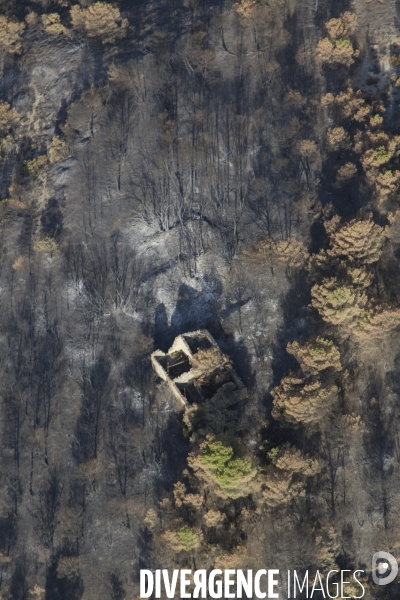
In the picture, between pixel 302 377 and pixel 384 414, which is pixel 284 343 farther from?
pixel 384 414

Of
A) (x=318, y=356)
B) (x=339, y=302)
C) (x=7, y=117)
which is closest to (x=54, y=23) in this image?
(x=7, y=117)

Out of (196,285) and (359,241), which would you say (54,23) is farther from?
(359,241)

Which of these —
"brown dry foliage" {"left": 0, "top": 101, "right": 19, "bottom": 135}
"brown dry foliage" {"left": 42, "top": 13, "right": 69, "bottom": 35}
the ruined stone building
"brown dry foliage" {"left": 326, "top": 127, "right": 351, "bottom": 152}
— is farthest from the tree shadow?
"brown dry foliage" {"left": 42, "top": 13, "right": 69, "bottom": 35}

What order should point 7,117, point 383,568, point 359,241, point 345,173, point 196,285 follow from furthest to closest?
point 7,117
point 345,173
point 196,285
point 359,241
point 383,568

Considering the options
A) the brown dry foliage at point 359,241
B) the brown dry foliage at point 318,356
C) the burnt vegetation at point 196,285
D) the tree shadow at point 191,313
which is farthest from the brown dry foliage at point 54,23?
the brown dry foliage at point 318,356

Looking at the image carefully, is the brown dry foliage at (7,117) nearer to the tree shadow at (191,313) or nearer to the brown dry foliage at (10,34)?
the brown dry foliage at (10,34)

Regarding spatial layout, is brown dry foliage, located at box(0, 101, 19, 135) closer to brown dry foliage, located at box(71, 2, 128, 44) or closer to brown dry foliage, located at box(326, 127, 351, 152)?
brown dry foliage, located at box(71, 2, 128, 44)

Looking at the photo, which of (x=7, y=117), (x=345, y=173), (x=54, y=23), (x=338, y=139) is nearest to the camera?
(x=345, y=173)
